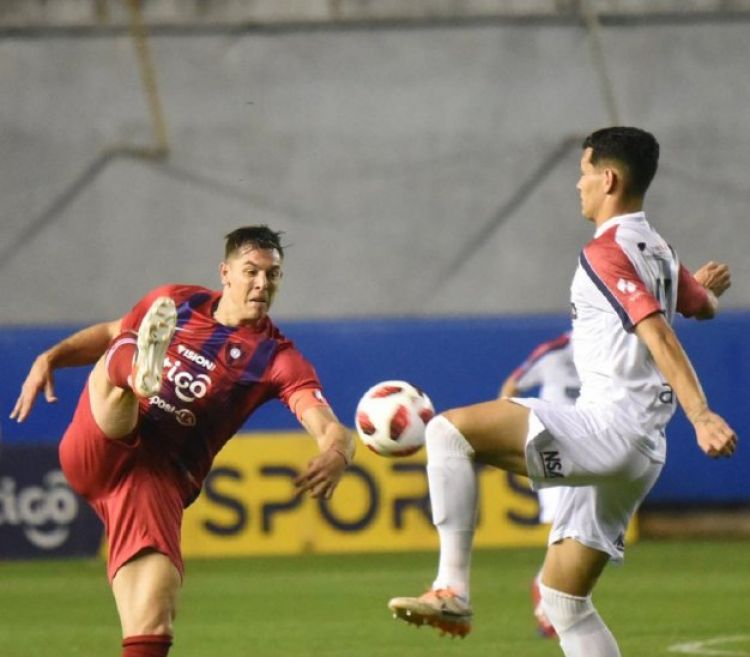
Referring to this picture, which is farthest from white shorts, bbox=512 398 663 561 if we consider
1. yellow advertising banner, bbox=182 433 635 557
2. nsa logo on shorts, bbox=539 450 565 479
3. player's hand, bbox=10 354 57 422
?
yellow advertising banner, bbox=182 433 635 557

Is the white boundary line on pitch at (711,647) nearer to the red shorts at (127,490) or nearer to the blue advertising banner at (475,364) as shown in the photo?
the red shorts at (127,490)

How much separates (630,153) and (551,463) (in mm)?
1020

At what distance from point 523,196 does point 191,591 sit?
6.95 metres

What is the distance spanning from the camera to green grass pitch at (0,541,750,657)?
359 inches

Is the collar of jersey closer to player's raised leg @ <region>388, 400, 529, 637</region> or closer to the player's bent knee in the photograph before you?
player's raised leg @ <region>388, 400, 529, 637</region>

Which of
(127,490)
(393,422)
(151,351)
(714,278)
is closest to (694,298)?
(714,278)

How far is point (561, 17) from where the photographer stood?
58.6 feet

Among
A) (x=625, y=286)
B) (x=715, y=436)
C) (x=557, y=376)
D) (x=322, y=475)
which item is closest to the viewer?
(x=715, y=436)

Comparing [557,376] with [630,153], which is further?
[557,376]

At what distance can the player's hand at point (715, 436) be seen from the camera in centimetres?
511

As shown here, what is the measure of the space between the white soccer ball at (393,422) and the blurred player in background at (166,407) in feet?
0.61

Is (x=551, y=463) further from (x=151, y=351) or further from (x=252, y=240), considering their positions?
(x=252, y=240)

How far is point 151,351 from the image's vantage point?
5.85 meters

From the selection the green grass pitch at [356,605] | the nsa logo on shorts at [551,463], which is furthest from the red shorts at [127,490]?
the green grass pitch at [356,605]
